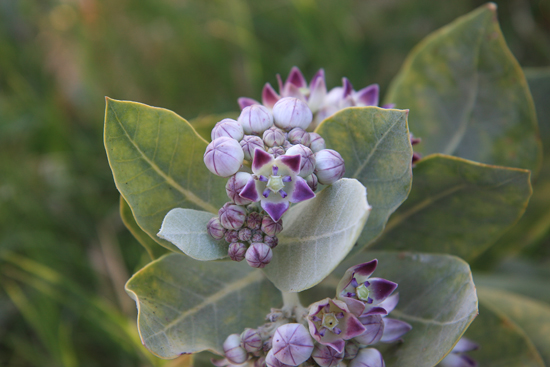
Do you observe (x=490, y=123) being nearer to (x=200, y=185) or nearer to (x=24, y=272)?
(x=200, y=185)

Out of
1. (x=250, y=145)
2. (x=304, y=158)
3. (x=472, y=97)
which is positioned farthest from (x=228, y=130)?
(x=472, y=97)

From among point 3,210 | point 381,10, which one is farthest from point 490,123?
point 3,210

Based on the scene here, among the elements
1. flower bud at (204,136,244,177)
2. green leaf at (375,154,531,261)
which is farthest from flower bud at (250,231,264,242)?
green leaf at (375,154,531,261)

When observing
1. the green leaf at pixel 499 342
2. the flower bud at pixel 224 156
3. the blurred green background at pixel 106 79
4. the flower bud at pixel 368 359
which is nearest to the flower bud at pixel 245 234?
the flower bud at pixel 224 156

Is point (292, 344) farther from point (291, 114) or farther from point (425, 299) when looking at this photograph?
point (291, 114)

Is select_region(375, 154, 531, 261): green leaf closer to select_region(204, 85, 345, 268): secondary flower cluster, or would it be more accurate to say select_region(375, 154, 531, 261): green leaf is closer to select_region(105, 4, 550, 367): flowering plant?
select_region(105, 4, 550, 367): flowering plant

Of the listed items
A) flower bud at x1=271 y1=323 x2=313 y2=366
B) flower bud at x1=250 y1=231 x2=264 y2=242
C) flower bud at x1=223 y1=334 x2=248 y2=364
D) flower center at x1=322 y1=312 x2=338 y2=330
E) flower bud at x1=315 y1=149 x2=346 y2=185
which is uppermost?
flower bud at x1=315 y1=149 x2=346 y2=185
